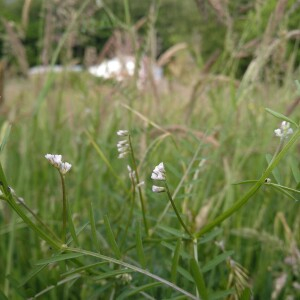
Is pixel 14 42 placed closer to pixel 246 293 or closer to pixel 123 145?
pixel 123 145

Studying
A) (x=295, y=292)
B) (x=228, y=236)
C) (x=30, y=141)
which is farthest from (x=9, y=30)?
(x=295, y=292)

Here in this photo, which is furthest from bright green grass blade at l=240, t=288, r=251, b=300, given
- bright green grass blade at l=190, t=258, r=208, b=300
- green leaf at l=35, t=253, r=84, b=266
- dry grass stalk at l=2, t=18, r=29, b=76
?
dry grass stalk at l=2, t=18, r=29, b=76

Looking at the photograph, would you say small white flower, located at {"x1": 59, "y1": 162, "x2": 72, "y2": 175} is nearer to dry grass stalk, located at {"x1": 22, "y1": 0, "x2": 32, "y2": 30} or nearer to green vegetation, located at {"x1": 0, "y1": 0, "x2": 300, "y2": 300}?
green vegetation, located at {"x1": 0, "y1": 0, "x2": 300, "y2": 300}

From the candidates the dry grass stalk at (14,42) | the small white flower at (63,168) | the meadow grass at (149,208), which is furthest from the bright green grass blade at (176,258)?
the dry grass stalk at (14,42)

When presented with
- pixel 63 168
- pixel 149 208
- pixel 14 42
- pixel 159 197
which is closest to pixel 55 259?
pixel 63 168

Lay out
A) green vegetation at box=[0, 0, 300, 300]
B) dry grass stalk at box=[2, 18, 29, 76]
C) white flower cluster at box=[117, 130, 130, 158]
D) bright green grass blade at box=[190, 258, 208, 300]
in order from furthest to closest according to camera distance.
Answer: dry grass stalk at box=[2, 18, 29, 76] < green vegetation at box=[0, 0, 300, 300] < white flower cluster at box=[117, 130, 130, 158] < bright green grass blade at box=[190, 258, 208, 300]

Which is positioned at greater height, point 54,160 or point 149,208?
point 54,160

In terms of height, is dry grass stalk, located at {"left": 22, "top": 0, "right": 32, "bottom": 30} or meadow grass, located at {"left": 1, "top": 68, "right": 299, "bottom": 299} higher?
dry grass stalk, located at {"left": 22, "top": 0, "right": 32, "bottom": 30}

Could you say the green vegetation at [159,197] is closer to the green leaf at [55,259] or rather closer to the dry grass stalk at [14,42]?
the green leaf at [55,259]

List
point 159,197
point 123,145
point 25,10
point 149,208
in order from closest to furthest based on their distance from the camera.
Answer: point 123,145
point 159,197
point 149,208
point 25,10

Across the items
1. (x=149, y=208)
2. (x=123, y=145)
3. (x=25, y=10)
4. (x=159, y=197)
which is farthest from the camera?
(x=25, y=10)

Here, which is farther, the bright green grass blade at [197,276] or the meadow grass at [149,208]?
the meadow grass at [149,208]

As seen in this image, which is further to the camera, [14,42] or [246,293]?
[14,42]

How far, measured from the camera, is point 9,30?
111 centimetres
